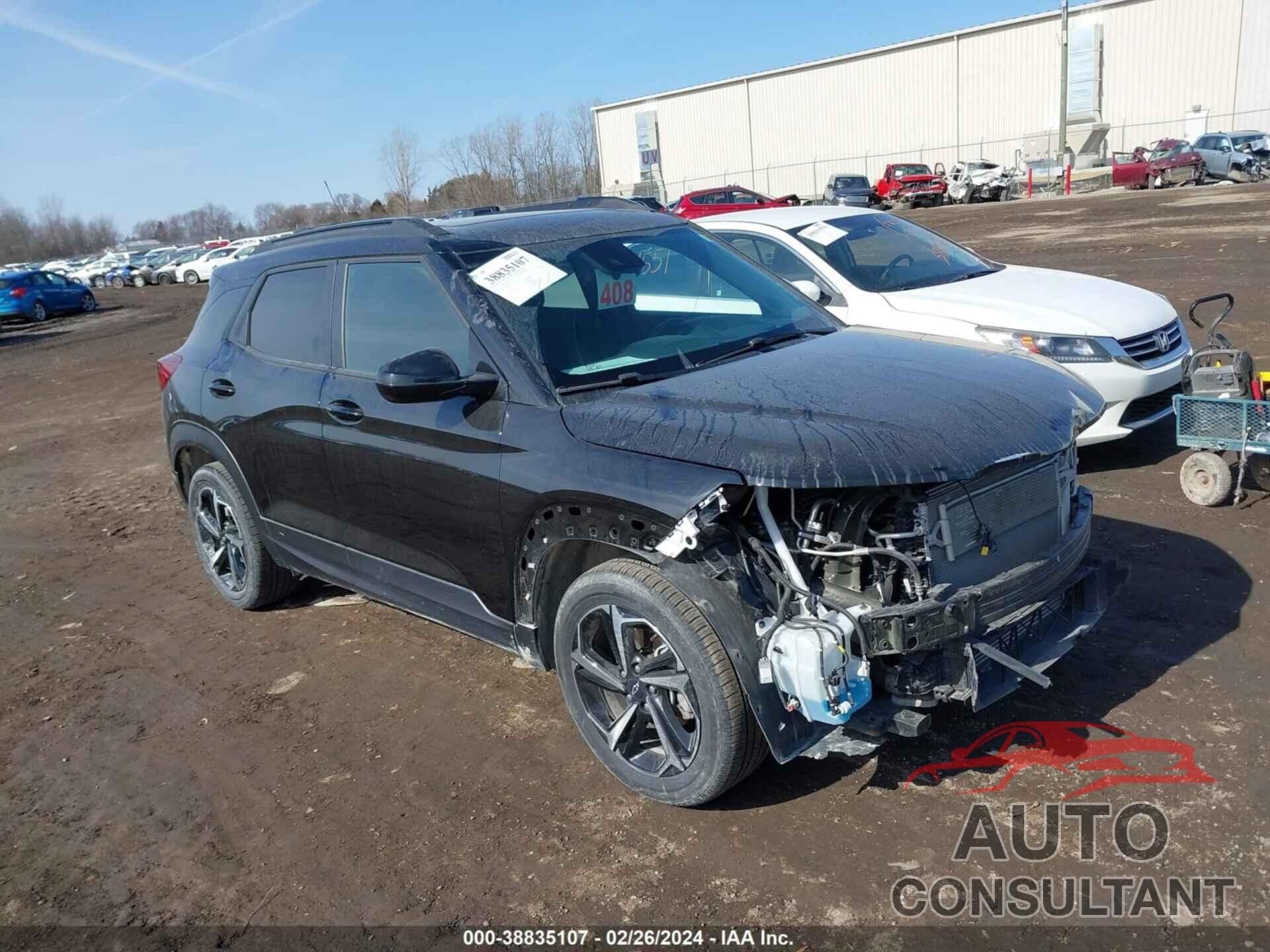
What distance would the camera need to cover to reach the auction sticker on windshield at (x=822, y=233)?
302 inches

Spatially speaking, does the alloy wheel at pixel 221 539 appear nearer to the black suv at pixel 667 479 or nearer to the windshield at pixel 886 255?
the black suv at pixel 667 479

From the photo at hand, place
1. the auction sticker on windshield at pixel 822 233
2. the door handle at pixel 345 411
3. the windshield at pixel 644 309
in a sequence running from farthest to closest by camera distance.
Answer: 1. the auction sticker on windshield at pixel 822 233
2. the door handle at pixel 345 411
3. the windshield at pixel 644 309

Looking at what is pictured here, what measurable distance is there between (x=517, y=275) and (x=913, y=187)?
132ft

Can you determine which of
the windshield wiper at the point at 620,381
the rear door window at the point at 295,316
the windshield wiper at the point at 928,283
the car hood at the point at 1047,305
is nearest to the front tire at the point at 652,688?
the windshield wiper at the point at 620,381

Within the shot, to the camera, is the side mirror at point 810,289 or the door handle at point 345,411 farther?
the side mirror at point 810,289

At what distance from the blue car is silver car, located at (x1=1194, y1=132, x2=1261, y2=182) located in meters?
36.8

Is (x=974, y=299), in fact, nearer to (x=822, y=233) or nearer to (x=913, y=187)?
(x=822, y=233)

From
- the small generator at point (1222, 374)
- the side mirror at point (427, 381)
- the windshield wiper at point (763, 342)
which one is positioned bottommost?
the small generator at point (1222, 374)

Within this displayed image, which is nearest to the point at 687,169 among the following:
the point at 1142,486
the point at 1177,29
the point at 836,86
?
the point at 836,86

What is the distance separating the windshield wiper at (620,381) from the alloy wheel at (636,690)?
2.69ft

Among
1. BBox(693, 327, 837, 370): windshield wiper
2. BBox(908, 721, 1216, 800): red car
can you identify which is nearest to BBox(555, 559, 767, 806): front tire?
BBox(908, 721, 1216, 800): red car

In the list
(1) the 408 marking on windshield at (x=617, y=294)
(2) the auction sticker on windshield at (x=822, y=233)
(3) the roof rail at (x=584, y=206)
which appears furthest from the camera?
(2) the auction sticker on windshield at (x=822, y=233)

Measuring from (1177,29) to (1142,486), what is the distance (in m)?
50.8

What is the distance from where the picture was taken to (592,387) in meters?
3.72
